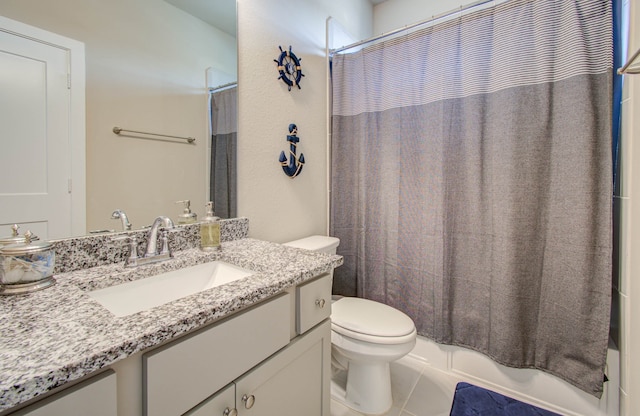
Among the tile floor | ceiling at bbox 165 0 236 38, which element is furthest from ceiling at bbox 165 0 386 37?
the tile floor

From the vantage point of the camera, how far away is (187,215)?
3.90 feet

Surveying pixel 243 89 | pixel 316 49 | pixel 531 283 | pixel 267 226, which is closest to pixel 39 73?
pixel 243 89

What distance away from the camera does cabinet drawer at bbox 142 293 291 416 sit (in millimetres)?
572

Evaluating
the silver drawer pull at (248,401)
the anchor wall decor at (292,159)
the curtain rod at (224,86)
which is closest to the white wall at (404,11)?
the anchor wall decor at (292,159)

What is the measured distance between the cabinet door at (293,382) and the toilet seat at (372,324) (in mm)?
305

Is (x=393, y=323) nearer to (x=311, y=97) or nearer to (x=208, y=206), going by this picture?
(x=208, y=206)

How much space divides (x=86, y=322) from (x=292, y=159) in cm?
127

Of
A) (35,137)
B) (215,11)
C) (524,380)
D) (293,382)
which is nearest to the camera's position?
(35,137)

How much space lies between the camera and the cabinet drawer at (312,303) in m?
0.92

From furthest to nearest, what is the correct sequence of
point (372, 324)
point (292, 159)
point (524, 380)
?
point (292, 159) < point (524, 380) < point (372, 324)

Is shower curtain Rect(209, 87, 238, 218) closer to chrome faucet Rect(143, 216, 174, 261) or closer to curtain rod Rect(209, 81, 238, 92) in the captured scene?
curtain rod Rect(209, 81, 238, 92)

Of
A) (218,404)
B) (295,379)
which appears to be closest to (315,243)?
(295,379)

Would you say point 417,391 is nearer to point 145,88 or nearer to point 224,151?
point 224,151

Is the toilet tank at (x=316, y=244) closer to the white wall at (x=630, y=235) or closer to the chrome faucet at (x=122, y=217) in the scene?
the chrome faucet at (x=122, y=217)
